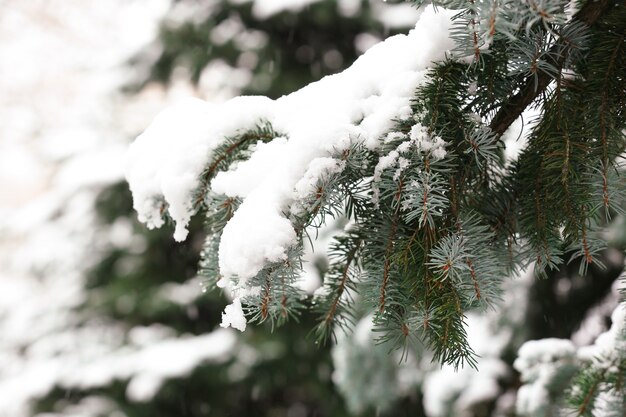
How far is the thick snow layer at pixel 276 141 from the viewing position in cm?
76

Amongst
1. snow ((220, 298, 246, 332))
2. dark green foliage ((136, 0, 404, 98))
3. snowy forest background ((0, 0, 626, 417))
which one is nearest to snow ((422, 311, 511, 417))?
snowy forest background ((0, 0, 626, 417))

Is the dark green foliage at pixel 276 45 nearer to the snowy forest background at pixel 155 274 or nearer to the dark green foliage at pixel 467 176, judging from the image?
the snowy forest background at pixel 155 274

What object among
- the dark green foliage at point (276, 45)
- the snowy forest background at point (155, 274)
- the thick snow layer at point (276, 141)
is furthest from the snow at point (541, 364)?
the dark green foliage at point (276, 45)

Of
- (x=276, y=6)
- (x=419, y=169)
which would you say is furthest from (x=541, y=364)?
(x=276, y=6)

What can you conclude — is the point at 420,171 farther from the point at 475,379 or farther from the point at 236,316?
the point at 475,379

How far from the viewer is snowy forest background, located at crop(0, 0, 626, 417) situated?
12.4ft

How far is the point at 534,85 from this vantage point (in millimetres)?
858

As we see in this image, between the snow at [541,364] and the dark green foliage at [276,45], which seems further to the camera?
the dark green foliage at [276,45]

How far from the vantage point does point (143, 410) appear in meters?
3.79

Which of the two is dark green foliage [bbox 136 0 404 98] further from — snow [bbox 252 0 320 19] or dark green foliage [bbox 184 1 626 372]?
dark green foliage [bbox 184 1 626 372]

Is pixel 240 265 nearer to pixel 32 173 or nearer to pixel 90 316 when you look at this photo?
pixel 90 316

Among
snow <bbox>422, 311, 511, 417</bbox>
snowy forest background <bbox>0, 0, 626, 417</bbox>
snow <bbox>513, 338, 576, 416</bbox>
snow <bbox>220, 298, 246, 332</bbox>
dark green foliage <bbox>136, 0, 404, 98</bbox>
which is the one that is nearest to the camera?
snow <bbox>220, 298, 246, 332</bbox>

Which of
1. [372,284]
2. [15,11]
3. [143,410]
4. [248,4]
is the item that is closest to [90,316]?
[143,410]

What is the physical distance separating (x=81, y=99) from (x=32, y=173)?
1711 mm
